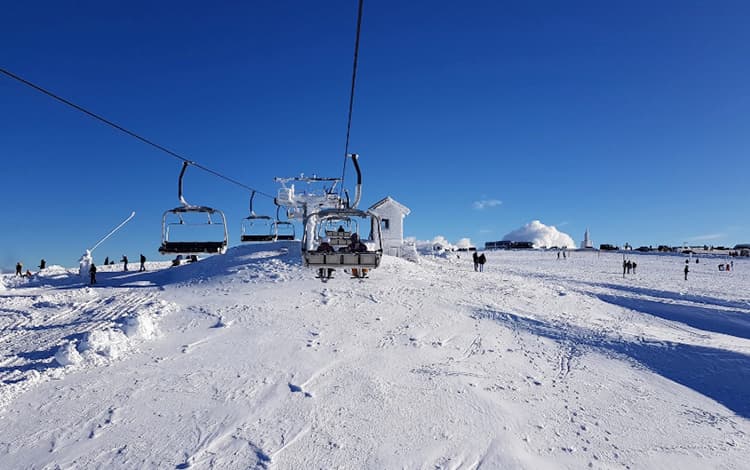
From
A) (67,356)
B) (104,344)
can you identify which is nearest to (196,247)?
(104,344)

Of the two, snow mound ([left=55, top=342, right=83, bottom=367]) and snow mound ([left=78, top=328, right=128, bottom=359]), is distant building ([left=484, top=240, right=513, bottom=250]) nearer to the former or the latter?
snow mound ([left=78, top=328, right=128, bottom=359])

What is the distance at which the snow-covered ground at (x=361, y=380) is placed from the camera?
10.4 m

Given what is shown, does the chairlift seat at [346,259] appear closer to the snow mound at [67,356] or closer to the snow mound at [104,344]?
the snow mound at [104,344]

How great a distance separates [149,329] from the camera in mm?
16875

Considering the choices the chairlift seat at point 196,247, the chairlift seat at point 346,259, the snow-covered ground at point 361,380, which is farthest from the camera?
the chairlift seat at point 196,247

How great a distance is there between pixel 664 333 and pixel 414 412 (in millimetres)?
14525

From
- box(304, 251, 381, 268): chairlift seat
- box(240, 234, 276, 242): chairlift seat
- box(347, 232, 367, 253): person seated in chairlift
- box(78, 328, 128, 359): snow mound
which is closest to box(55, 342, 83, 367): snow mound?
box(78, 328, 128, 359): snow mound

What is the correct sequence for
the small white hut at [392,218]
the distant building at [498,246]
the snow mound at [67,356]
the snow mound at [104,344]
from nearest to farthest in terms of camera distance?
the snow mound at [67,356] < the snow mound at [104,344] < the small white hut at [392,218] < the distant building at [498,246]

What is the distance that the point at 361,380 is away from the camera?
44.0 ft

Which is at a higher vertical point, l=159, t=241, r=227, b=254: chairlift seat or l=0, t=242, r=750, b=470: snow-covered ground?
l=159, t=241, r=227, b=254: chairlift seat

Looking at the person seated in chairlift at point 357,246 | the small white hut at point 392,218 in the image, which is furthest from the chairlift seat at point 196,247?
the small white hut at point 392,218

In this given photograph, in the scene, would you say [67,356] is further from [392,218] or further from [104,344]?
[392,218]

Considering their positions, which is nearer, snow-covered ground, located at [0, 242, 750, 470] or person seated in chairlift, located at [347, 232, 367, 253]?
snow-covered ground, located at [0, 242, 750, 470]

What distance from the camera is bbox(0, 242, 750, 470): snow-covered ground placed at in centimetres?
1042
